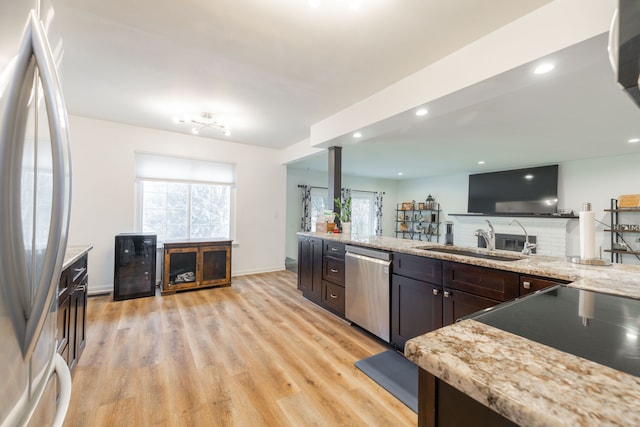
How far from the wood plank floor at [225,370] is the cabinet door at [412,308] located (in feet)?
0.96

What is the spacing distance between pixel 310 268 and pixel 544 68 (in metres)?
3.02

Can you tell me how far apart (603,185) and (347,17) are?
6.19 metres

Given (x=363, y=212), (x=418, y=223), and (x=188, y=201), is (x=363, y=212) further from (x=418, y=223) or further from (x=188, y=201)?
(x=188, y=201)

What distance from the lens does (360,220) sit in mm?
8234

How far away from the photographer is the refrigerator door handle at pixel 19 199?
48cm

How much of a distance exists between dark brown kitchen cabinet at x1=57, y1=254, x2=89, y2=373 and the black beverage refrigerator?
1.63 meters

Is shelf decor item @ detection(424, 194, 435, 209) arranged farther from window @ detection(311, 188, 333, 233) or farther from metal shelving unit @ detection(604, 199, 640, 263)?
metal shelving unit @ detection(604, 199, 640, 263)

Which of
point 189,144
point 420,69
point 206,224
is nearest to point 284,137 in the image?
point 189,144

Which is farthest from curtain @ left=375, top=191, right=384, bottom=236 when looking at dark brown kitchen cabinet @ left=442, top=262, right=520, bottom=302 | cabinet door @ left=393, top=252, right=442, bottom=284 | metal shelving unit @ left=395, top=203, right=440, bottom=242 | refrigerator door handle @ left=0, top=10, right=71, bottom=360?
refrigerator door handle @ left=0, top=10, right=71, bottom=360

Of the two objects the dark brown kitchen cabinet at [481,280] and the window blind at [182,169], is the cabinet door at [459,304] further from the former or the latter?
the window blind at [182,169]

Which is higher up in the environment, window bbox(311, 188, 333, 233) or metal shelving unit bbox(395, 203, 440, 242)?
window bbox(311, 188, 333, 233)

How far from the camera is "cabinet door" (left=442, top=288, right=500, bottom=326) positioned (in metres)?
1.82

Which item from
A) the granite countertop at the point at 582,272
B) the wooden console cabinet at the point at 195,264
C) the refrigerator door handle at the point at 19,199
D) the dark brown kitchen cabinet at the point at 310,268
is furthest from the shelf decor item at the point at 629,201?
the refrigerator door handle at the point at 19,199

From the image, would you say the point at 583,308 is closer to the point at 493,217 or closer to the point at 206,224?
the point at 206,224
